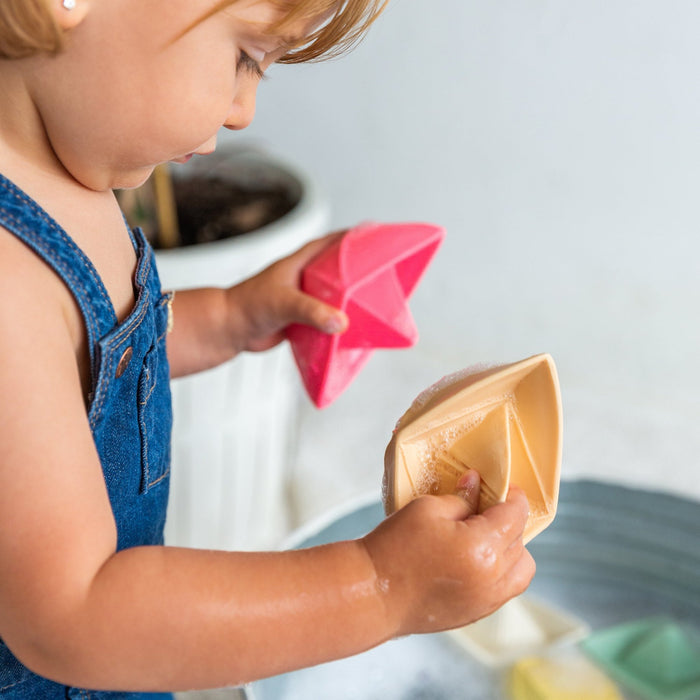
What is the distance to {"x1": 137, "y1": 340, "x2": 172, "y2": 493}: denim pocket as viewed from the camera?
40cm

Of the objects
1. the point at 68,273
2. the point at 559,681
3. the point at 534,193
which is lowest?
the point at 559,681

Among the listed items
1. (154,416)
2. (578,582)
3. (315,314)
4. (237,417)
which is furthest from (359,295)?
(237,417)

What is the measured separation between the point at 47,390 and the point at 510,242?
31.4 inches

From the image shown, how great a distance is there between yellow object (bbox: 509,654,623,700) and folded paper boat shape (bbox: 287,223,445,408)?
0.18 metres

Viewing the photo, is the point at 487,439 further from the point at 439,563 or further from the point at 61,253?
the point at 61,253

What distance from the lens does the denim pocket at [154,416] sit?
40 centimetres

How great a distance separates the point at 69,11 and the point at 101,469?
0.15 metres

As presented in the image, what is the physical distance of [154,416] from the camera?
422mm

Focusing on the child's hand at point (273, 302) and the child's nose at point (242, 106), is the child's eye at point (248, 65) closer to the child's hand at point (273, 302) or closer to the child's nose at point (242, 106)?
the child's nose at point (242, 106)

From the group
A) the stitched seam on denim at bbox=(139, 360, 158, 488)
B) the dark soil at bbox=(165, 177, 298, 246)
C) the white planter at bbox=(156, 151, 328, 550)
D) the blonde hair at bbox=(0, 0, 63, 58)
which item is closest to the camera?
the blonde hair at bbox=(0, 0, 63, 58)

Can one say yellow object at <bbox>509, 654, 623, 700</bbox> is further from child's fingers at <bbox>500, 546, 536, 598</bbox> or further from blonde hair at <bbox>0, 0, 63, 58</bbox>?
blonde hair at <bbox>0, 0, 63, 58</bbox>

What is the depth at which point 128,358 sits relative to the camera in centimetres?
38

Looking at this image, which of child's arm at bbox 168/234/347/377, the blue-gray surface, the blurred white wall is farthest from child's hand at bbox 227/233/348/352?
the blurred white wall

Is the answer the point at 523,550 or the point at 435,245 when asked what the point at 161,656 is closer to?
the point at 523,550
